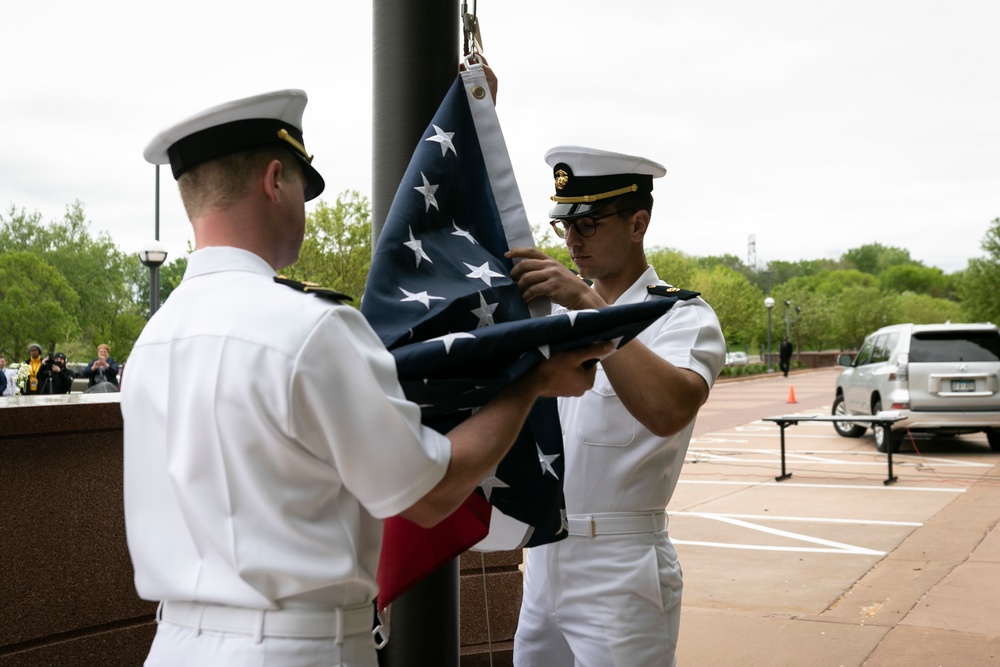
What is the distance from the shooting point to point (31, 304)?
2158 inches

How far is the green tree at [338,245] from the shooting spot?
40594mm

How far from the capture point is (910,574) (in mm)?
7434

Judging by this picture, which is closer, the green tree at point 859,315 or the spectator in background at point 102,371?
the spectator in background at point 102,371

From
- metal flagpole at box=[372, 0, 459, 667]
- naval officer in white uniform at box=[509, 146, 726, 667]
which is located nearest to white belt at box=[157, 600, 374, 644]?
naval officer in white uniform at box=[509, 146, 726, 667]

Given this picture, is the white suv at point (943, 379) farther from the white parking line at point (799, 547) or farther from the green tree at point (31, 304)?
the green tree at point (31, 304)

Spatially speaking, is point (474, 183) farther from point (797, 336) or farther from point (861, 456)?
point (797, 336)

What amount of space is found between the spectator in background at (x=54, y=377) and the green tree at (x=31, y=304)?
131ft

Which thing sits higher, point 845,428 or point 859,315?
point 859,315

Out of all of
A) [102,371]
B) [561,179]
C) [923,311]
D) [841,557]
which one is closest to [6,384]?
[102,371]

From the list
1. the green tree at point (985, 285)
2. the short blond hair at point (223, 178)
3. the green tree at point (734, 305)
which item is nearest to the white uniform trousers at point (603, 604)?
the short blond hair at point (223, 178)

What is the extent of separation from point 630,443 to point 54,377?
620 inches

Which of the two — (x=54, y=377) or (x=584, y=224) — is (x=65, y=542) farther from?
(x=54, y=377)

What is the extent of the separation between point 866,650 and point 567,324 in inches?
176

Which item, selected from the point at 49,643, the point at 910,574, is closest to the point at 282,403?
the point at 49,643
